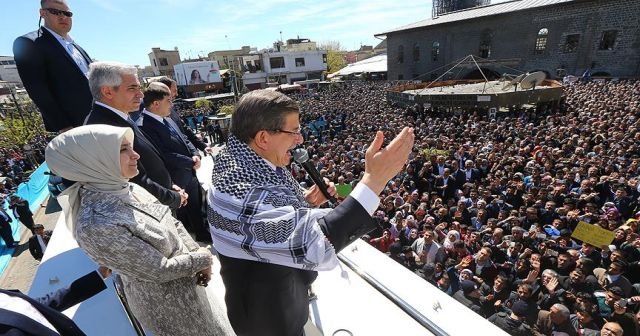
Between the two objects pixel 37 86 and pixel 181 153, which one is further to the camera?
pixel 181 153

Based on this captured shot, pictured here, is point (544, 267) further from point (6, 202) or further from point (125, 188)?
point (6, 202)

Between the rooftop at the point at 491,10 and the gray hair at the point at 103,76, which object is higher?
the rooftop at the point at 491,10

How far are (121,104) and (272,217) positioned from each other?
1.75 meters

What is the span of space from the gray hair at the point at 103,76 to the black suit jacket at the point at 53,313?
1231mm

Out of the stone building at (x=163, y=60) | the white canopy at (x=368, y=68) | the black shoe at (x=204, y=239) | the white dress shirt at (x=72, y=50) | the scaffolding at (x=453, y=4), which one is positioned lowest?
the black shoe at (x=204, y=239)

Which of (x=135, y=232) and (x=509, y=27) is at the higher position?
(x=509, y=27)

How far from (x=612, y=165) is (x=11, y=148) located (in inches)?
1173

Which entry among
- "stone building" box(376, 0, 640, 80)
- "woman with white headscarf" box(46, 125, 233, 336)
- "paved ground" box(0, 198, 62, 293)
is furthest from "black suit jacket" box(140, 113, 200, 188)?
"stone building" box(376, 0, 640, 80)

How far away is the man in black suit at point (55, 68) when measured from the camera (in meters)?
2.48

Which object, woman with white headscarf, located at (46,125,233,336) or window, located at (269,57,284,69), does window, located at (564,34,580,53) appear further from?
window, located at (269,57,284,69)

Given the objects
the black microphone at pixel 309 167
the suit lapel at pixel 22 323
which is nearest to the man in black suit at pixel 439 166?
the black microphone at pixel 309 167

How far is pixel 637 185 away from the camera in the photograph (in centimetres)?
650

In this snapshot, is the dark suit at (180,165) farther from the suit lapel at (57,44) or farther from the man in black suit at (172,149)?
the suit lapel at (57,44)

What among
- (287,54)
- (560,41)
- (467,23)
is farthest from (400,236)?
(287,54)
